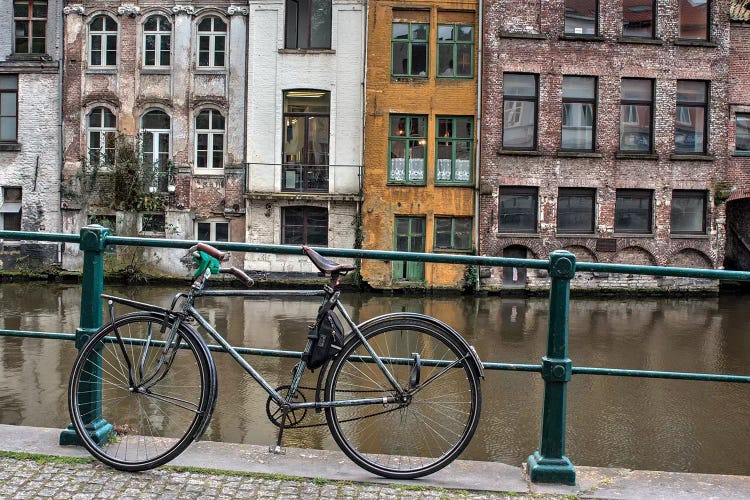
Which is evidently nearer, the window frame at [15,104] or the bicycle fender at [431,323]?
the bicycle fender at [431,323]

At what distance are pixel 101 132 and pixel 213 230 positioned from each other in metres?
5.21

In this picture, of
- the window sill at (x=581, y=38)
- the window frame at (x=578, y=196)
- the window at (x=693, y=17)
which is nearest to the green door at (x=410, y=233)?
the window frame at (x=578, y=196)

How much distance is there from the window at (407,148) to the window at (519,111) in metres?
2.77

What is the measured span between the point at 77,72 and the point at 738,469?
2538 cm

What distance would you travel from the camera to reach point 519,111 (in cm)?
2581

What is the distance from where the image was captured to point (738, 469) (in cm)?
733

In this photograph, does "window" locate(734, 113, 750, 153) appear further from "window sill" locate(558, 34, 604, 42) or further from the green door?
the green door

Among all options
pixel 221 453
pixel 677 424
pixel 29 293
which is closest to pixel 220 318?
pixel 29 293

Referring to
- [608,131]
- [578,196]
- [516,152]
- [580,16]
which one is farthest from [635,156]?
[580,16]

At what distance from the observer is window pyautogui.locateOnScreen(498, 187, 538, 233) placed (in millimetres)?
25688

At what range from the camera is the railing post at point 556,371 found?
391cm

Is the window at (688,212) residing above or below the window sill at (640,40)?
below

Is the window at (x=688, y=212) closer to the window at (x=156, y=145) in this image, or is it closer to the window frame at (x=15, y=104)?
the window at (x=156, y=145)

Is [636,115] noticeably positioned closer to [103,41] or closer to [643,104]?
[643,104]
